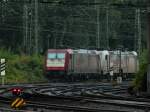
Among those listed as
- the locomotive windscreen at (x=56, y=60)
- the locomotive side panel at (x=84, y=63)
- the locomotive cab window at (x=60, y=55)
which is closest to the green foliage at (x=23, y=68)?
the locomotive windscreen at (x=56, y=60)

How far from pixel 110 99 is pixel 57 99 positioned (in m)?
2.14

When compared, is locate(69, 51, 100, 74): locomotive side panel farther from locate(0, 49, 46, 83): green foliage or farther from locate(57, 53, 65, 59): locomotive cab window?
locate(0, 49, 46, 83): green foliage

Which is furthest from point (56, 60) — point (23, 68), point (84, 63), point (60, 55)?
point (23, 68)

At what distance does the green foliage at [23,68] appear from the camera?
51478mm

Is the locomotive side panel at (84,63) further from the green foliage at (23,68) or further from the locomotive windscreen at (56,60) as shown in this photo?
the green foliage at (23,68)

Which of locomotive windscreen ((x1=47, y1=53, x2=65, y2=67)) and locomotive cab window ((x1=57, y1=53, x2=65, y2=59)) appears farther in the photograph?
locomotive cab window ((x1=57, y1=53, x2=65, y2=59))

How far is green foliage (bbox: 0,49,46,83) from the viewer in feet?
169

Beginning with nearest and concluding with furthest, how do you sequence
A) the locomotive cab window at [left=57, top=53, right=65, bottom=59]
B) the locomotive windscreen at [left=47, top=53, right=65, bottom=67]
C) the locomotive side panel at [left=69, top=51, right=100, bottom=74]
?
the locomotive windscreen at [left=47, top=53, right=65, bottom=67] → the locomotive cab window at [left=57, top=53, right=65, bottom=59] → the locomotive side panel at [left=69, top=51, right=100, bottom=74]

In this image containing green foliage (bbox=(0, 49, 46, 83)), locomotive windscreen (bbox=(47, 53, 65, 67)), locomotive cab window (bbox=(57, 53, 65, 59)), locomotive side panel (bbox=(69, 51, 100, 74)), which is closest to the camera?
locomotive windscreen (bbox=(47, 53, 65, 67))

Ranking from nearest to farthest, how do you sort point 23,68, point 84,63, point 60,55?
point 60,55
point 84,63
point 23,68

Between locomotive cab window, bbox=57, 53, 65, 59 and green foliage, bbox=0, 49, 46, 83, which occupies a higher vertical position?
locomotive cab window, bbox=57, 53, 65, 59

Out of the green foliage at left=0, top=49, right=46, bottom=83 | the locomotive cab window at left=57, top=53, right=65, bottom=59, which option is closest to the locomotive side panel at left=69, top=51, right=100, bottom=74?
the locomotive cab window at left=57, top=53, right=65, bottom=59

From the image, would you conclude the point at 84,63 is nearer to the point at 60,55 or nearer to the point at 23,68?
the point at 60,55

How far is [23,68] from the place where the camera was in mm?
55438
